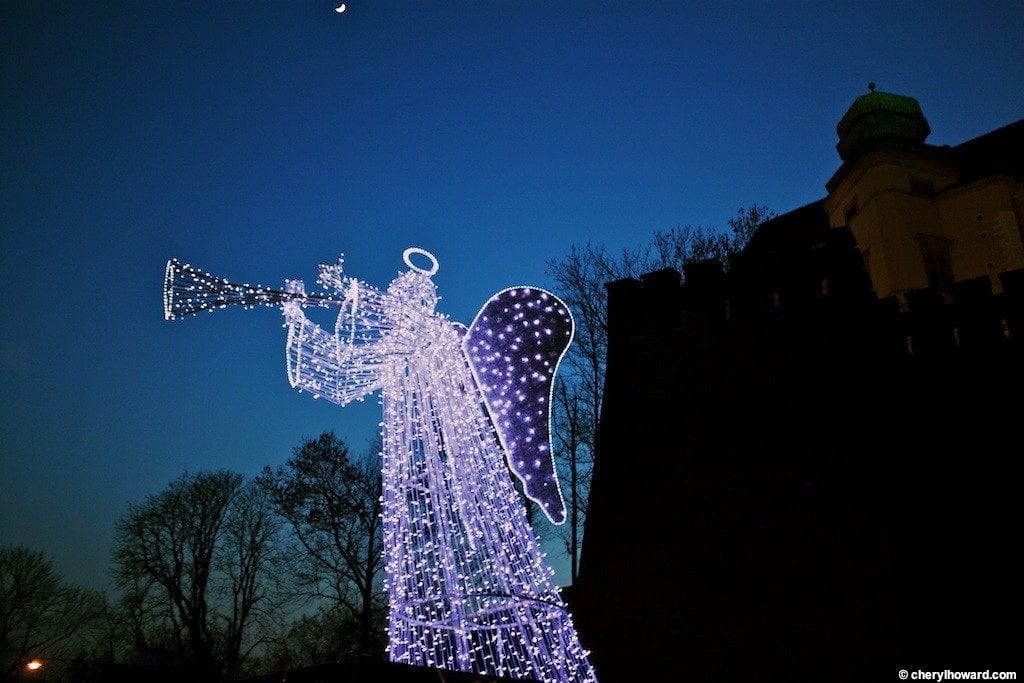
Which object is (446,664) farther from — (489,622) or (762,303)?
(762,303)

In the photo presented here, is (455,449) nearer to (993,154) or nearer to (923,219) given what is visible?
(923,219)

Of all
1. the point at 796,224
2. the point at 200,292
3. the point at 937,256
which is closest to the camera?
the point at 200,292

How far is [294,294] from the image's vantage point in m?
9.01

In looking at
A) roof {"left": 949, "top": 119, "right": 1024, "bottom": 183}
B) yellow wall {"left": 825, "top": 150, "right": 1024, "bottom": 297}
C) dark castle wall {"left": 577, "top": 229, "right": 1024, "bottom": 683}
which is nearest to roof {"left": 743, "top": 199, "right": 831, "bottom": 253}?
yellow wall {"left": 825, "top": 150, "right": 1024, "bottom": 297}

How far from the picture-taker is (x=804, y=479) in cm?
960

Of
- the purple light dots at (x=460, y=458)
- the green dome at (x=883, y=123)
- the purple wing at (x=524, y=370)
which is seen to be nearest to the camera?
the purple light dots at (x=460, y=458)

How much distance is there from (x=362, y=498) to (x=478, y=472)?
13984 mm

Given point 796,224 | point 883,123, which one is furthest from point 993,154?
point 796,224

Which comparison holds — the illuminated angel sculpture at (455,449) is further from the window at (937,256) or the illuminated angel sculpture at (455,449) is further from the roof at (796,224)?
the window at (937,256)

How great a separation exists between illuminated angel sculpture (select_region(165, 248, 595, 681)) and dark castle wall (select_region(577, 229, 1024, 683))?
2.04 metres

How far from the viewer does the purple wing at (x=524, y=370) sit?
29.6 feet

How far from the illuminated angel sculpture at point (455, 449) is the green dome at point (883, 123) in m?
12.4

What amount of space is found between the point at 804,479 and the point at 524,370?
402 cm

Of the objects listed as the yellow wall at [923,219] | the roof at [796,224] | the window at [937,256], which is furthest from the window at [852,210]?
the window at [937,256]
